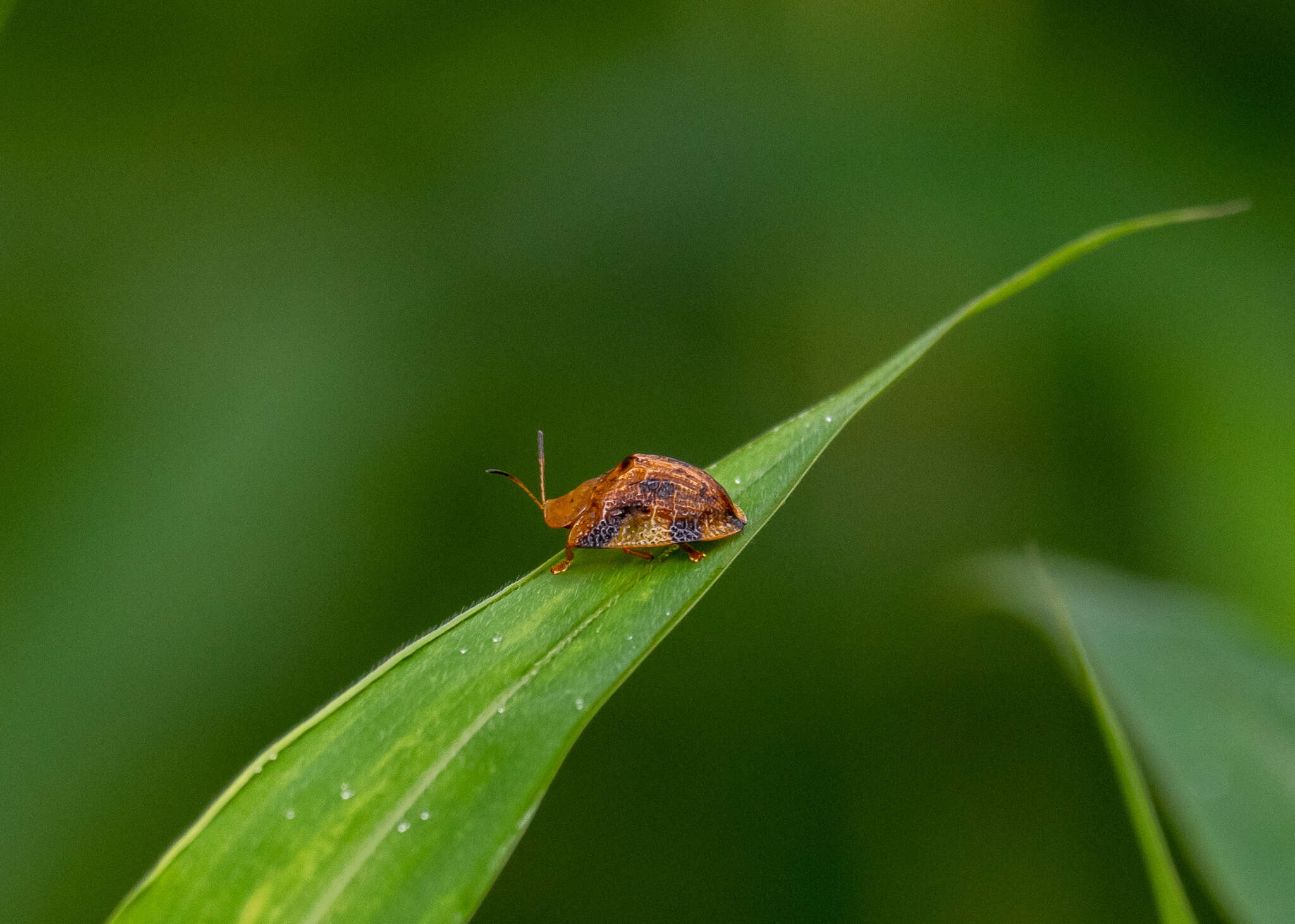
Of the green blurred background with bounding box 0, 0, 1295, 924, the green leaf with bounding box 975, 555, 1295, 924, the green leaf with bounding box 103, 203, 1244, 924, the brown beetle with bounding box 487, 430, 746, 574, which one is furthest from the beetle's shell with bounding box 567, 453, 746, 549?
the green blurred background with bounding box 0, 0, 1295, 924

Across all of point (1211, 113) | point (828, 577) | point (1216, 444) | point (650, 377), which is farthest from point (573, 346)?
point (1211, 113)

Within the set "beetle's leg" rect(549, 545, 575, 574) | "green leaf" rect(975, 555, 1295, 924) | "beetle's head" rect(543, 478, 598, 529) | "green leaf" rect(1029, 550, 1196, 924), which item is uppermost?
"beetle's head" rect(543, 478, 598, 529)

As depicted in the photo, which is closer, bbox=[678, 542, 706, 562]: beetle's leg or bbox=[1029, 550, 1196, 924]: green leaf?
bbox=[1029, 550, 1196, 924]: green leaf

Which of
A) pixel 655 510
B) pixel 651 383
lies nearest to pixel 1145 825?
pixel 655 510

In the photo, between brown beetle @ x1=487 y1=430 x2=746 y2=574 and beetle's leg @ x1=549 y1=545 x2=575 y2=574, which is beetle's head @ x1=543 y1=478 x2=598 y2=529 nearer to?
brown beetle @ x1=487 y1=430 x2=746 y2=574

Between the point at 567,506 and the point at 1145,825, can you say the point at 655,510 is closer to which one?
the point at 567,506
